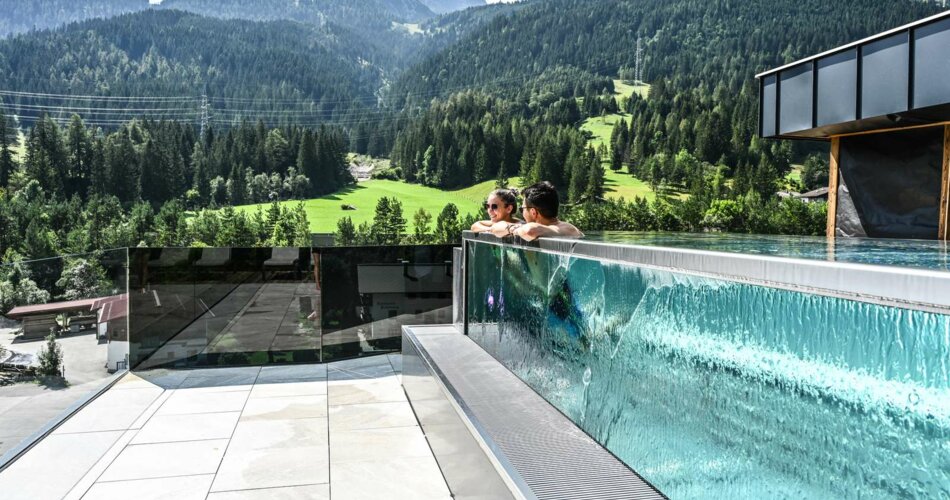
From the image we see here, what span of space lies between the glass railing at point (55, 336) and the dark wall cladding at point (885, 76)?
9678mm

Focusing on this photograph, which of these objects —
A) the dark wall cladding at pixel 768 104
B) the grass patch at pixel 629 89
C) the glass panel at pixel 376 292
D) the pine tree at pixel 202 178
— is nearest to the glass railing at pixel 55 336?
the glass panel at pixel 376 292

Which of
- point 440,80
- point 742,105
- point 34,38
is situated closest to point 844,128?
point 742,105

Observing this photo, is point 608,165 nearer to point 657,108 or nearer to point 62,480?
point 657,108

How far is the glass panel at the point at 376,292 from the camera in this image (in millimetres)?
7496

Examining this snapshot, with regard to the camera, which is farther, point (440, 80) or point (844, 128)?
point (440, 80)

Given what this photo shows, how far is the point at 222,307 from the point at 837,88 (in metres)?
9.24

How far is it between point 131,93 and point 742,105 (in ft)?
368

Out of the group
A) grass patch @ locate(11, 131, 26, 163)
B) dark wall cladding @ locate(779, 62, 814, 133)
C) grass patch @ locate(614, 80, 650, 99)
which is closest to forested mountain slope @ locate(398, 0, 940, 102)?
grass patch @ locate(614, 80, 650, 99)

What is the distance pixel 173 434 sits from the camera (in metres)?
4.89

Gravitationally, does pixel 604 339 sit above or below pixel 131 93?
below

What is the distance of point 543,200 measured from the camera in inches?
158

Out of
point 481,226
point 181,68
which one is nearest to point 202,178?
point 181,68

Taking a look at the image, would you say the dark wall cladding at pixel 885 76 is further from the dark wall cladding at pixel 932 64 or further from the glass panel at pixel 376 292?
the glass panel at pixel 376 292

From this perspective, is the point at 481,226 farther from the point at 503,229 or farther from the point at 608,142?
the point at 608,142
